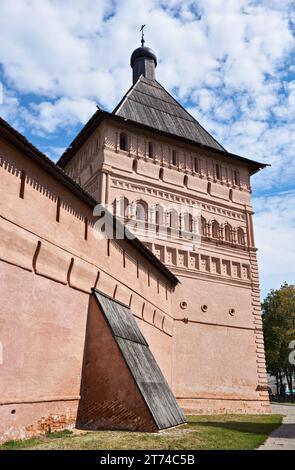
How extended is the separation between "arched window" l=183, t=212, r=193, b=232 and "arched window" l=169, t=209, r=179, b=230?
1.36ft

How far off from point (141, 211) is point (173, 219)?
159 cm

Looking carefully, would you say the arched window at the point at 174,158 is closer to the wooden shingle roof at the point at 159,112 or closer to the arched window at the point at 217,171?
the wooden shingle roof at the point at 159,112

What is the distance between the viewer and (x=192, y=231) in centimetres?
1975

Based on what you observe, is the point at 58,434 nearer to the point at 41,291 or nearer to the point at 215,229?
the point at 41,291

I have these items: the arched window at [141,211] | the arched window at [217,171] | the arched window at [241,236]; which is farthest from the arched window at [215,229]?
the arched window at [141,211]

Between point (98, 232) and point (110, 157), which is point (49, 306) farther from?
point (110, 157)

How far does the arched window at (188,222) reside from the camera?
1969 centimetres

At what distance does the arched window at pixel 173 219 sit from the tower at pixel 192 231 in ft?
0.15

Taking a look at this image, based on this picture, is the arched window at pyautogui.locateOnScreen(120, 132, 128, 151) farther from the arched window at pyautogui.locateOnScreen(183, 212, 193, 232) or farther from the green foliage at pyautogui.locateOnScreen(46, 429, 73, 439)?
the green foliage at pyautogui.locateOnScreen(46, 429, 73, 439)

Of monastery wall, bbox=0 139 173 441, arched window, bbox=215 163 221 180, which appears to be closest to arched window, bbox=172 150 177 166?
arched window, bbox=215 163 221 180

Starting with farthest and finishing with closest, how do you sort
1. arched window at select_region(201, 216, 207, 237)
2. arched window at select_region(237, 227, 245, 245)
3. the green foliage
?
arched window at select_region(237, 227, 245, 245) → arched window at select_region(201, 216, 207, 237) → the green foliage

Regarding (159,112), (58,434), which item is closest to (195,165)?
(159,112)

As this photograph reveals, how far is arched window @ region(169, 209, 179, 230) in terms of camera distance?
1930 cm

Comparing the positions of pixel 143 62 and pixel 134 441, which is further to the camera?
pixel 143 62
